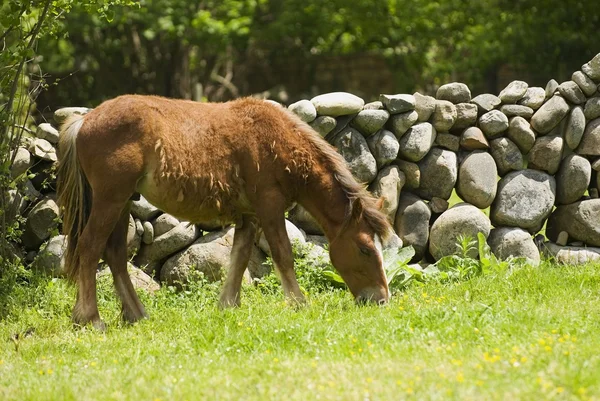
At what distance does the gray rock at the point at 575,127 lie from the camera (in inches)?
316

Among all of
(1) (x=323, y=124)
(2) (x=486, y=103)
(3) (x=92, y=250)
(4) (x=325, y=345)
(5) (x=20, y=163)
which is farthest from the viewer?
(2) (x=486, y=103)

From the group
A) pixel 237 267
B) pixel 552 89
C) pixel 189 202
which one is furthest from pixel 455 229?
pixel 189 202

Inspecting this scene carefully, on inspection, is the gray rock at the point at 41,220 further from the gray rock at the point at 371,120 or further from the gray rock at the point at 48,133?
the gray rock at the point at 371,120

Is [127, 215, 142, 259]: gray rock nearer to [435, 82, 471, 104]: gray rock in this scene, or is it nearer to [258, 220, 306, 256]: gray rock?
[258, 220, 306, 256]: gray rock

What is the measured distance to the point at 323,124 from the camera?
305 inches

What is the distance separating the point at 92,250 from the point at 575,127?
4646 millimetres

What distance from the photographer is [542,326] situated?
5266 millimetres

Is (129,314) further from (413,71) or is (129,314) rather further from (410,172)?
(413,71)

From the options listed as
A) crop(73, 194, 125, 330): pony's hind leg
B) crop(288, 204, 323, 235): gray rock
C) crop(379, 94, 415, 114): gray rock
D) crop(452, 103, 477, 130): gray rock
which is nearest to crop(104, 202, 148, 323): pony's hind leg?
crop(73, 194, 125, 330): pony's hind leg

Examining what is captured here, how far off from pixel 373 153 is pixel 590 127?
2.14 metres

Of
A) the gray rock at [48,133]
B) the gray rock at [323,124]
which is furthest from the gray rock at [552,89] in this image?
the gray rock at [48,133]

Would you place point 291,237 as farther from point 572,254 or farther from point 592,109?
point 592,109

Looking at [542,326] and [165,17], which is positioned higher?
[542,326]

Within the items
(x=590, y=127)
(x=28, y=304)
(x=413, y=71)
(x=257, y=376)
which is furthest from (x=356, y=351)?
(x=413, y=71)
